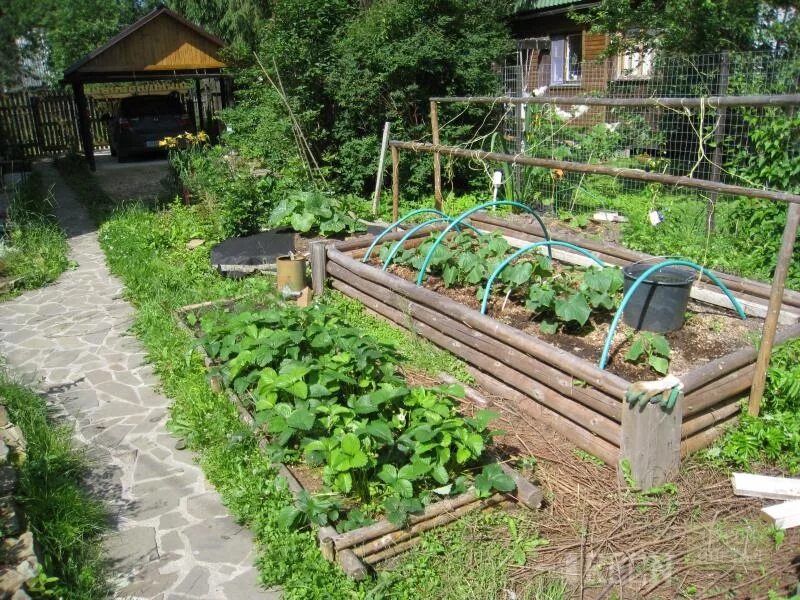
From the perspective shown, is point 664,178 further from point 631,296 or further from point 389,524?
point 389,524

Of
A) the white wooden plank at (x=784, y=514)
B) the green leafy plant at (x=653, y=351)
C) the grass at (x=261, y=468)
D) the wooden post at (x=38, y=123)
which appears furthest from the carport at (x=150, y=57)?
the white wooden plank at (x=784, y=514)

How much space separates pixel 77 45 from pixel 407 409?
33852mm

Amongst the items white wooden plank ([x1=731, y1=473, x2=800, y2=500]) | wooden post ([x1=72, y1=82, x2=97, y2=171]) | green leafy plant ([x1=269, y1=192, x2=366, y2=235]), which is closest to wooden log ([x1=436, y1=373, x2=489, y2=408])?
white wooden plank ([x1=731, y1=473, x2=800, y2=500])

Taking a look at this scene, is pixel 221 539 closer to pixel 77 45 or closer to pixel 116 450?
pixel 116 450

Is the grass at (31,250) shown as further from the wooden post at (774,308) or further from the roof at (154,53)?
the wooden post at (774,308)

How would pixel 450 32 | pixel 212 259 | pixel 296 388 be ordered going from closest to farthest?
pixel 296 388 → pixel 212 259 → pixel 450 32

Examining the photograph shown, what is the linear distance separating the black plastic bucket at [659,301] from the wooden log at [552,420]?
3.18 ft

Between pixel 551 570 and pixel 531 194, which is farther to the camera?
pixel 531 194

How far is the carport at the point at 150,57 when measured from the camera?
14.7 m

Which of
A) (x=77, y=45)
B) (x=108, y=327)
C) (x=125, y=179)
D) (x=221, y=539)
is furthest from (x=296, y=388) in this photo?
(x=77, y=45)

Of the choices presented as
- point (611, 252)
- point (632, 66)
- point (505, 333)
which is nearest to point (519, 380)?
point (505, 333)

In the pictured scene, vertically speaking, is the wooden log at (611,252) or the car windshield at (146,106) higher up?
the car windshield at (146,106)

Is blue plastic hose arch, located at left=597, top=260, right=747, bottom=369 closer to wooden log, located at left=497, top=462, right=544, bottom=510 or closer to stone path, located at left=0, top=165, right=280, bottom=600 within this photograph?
wooden log, located at left=497, top=462, right=544, bottom=510

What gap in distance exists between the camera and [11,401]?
4.72m
